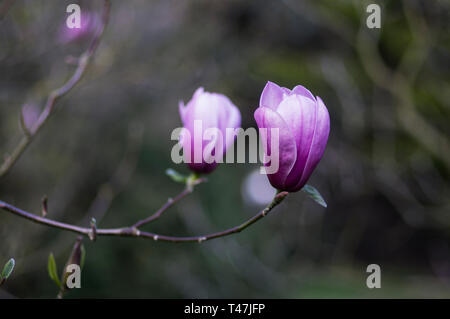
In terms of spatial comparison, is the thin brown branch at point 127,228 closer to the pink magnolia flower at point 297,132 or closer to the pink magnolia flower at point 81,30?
the pink magnolia flower at point 297,132

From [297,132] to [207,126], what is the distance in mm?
175

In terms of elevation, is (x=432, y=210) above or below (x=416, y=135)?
below

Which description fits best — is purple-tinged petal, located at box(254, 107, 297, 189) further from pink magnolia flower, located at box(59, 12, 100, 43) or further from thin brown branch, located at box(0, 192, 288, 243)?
pink magnolia flower, located at box(59, 12, 100, 43)

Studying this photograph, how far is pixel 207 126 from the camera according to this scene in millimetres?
758

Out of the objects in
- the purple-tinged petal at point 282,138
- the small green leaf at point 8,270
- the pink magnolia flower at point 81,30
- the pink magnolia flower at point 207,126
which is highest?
the pink magnolia flower at point 81,30

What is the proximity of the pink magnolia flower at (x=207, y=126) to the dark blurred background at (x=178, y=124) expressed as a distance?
71cm

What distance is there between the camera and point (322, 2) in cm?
383

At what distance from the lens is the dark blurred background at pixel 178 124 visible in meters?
1.99

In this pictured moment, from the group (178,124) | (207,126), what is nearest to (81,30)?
(207,126)

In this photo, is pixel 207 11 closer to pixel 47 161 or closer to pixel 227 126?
pixel 47 161

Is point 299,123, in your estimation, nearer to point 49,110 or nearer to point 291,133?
point 291,133

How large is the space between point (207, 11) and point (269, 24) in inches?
62.3

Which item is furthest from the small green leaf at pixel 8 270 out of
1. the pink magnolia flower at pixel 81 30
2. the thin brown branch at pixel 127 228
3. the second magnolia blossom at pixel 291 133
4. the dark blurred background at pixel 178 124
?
the pink magnolia flower at pixel 81 30

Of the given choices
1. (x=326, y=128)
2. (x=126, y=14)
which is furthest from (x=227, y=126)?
(x=126, y=14)
